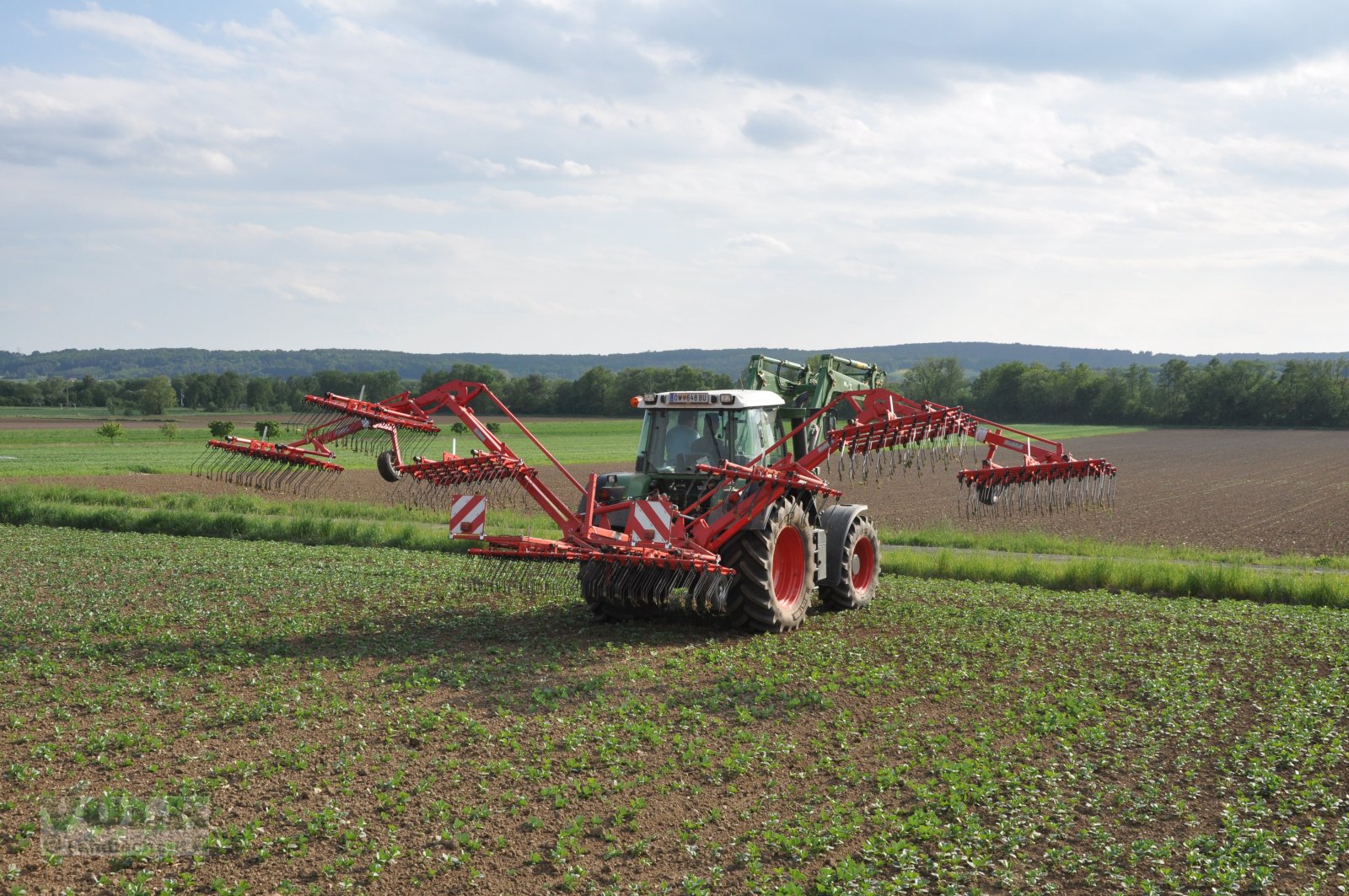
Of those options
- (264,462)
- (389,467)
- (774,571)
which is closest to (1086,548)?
(774,571)

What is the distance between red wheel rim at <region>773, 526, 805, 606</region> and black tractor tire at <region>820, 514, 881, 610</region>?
0.92 metres

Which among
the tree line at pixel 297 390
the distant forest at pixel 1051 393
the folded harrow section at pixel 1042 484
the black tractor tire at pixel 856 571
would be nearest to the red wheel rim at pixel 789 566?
the black tractor tire at pixel 856 571

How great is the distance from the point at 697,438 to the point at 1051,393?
8637cm

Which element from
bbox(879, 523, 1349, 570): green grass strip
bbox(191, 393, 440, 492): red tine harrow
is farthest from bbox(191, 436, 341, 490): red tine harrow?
bbox(879, 523, 1349, 570): green grass strip

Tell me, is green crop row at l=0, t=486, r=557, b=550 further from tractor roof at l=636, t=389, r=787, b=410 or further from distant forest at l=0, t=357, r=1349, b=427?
distant forest at l=0, t=357, r=1349, b=427

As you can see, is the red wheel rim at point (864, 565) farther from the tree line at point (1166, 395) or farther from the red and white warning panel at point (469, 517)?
the tree line at point (1166, 395)

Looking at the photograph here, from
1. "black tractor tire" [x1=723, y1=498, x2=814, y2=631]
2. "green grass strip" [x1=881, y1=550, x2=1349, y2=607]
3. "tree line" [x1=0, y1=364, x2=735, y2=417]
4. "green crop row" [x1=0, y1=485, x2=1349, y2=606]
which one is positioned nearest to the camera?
"black tractor tire" [x1=723, y1=498, x2=814, y2=631]

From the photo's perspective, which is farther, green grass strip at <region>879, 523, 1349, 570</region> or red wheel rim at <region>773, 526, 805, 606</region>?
green grass strip at <region>879, 523, 1349, 570</region>

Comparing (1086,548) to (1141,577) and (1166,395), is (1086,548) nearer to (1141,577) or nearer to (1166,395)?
(1141,577)

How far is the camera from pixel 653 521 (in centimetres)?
1137

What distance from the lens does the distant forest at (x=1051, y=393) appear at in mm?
85562

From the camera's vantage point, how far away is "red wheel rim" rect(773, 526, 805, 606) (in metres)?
13.0

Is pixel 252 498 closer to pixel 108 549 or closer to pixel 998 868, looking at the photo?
pixel 108 549

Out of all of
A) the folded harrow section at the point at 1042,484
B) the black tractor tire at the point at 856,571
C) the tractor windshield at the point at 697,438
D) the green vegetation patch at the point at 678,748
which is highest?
the tractor windshield at the point at 697,438
